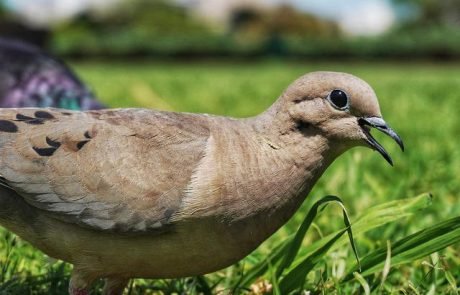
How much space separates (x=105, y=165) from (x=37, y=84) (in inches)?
81.8

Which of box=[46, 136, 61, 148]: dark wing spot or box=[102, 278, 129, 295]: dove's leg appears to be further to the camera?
box=[102, 278, 129, 295]: dove's leg

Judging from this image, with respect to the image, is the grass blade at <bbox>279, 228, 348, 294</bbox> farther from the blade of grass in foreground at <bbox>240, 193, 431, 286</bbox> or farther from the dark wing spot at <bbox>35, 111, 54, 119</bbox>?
the dark wing spot at <bbox>35, 111, 54, 119</bbox>

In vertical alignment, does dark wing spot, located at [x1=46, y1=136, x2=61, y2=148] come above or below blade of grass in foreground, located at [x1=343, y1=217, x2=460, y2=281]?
above

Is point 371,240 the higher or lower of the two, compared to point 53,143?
lower

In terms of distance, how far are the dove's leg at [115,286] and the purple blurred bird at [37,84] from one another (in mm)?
1733

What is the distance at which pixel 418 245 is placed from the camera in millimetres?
2301

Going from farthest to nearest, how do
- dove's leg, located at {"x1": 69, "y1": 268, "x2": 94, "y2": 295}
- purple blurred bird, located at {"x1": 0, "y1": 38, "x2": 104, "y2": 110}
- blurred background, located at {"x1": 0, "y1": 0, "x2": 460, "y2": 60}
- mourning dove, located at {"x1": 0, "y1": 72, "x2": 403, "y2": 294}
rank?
1. blurred background, located at {"x1": 0, "y1": 0, "x2": 460, "y2": 60}
2. purple blurred bird, located at {"x1": 0, "y1": 38, "x2": 104, "y2": 110}
3. dove's leg, located at {"x1": 69, "y1": 268, "x2": 94, "y2": 295}
4. mourning dove, located at {"x1": 0, "y1": 72, "x2": 403, "y2": 294}

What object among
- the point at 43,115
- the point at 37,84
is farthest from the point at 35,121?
the point at 37,84

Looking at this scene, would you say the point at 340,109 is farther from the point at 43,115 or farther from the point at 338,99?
the point at 43,115

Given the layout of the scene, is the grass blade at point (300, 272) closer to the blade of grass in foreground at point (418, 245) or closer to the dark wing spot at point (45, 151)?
the blade of grass in foreground at point (418, 245)

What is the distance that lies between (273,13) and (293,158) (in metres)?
53.1

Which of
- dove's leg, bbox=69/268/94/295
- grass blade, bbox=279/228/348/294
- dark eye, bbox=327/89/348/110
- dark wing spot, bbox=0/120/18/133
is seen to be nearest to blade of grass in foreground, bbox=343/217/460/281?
grass blade, bbox=279/228/348/294

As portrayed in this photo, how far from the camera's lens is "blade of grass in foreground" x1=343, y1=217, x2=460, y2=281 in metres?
2.21

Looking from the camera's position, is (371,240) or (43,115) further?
(371,240)
